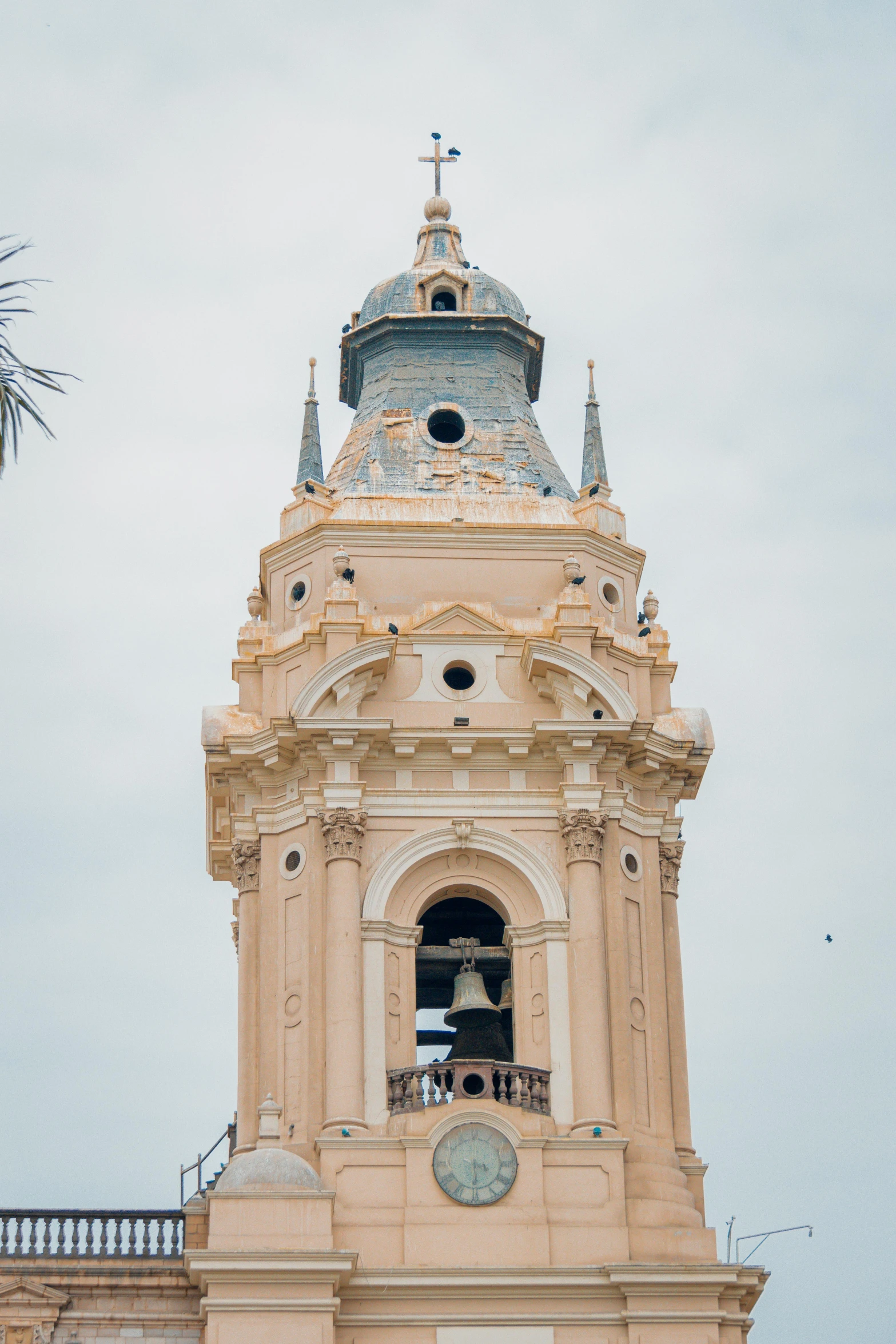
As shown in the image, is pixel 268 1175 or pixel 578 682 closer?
pixel 268 1175

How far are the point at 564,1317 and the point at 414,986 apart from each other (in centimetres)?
510

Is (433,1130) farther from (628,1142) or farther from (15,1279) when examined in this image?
(15,1279)

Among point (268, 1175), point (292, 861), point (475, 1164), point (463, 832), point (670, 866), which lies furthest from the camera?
point (670, 866)

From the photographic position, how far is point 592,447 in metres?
44.8

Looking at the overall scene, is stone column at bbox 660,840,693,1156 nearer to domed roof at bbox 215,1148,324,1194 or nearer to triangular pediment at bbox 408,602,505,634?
triangular pediment at bbox 408,602,505,634

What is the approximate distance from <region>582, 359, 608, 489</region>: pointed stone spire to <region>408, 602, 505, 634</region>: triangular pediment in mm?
3529

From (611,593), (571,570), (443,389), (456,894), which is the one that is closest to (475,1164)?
(456,894)

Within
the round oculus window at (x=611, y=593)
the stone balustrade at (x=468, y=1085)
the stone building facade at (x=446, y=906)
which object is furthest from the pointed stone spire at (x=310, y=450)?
the stone balustrade at (x=468, y=1085)

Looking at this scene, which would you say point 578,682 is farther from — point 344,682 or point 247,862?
point 247,862

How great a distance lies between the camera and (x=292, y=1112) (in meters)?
38.6

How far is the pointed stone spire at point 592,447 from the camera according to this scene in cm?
4441

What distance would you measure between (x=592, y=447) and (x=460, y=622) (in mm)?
4478

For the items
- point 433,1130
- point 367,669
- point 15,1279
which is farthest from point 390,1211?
point 367,669

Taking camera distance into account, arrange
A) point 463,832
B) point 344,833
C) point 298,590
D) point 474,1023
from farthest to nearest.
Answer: point 298,590
point 474,1023
point 463,832
point 344,833
